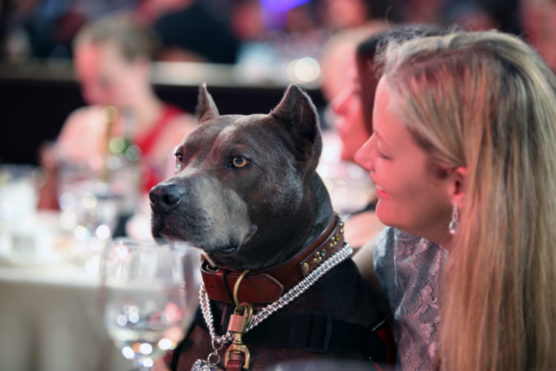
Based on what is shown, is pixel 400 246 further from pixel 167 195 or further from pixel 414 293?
pixel 167 195

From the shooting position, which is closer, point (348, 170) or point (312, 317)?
point (312, 317)

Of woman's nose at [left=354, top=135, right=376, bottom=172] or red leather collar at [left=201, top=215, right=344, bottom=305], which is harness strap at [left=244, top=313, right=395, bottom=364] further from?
woman's nose at [left=354, top=135, right=376, bottom=172]

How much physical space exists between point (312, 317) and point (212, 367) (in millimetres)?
165

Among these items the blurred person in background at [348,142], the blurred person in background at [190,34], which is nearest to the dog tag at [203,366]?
the blurred person in background at [348,142]

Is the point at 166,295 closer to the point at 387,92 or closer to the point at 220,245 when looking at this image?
the point at 220,245

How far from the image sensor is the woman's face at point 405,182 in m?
1.02

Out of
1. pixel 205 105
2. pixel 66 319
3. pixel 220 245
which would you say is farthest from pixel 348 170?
pixel 220 245

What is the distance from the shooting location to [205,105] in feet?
4.03

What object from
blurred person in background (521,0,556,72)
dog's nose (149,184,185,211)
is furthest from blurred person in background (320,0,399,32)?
dog's nose (149,184,185,211)

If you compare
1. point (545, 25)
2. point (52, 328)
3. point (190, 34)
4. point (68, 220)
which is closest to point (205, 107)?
point (52, 328)

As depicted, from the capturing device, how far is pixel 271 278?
1.05 m

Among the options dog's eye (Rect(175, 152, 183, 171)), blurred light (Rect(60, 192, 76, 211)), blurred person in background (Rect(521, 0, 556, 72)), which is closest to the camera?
dog's eye (Rect(175, 152, 183, 171))

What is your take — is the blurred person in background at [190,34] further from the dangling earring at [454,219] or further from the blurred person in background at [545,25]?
the dangling earring at [454,219]

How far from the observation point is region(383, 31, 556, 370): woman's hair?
0.95 m
